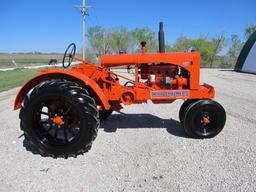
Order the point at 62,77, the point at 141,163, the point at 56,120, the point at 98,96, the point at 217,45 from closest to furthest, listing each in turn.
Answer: the point at 141,163 → the point at 56,120 → the point at 98,96 → the point at 62,77 → the point at 217,45

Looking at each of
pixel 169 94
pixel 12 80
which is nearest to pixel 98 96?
pixel 169 94

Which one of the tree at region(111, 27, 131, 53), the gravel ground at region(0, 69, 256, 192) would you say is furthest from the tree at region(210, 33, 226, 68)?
the gravel ground at region(0, 69, 256, 192)

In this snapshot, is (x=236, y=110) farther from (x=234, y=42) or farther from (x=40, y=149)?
(x=234, y=42)

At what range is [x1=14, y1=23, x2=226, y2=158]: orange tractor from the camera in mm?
4367

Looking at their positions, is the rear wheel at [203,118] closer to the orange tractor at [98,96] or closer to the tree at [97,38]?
the orange tractor at [98,96]

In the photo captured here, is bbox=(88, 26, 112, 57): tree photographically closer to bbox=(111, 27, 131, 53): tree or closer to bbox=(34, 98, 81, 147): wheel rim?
bbox=(111, 27, 131, 53): tree

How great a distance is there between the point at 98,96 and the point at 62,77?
28.7 inches

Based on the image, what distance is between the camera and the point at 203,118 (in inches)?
204

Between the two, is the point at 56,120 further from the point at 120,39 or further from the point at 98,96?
the point at 120,39

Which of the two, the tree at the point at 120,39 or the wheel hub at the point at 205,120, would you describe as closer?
the wheel hub at the point at 205,120

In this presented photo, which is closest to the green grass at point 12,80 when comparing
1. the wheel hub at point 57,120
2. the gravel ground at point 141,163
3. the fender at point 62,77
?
the gravel ground at point 141,163

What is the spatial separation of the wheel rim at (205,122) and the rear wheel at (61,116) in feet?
6.33

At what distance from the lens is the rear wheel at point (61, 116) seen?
14.2 feet

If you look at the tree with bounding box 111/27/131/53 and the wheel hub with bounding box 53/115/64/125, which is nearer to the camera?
the wheel hub with bounding box 53/115/64/125
